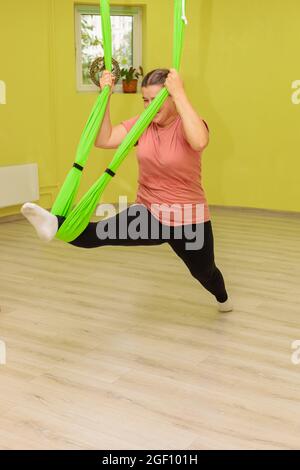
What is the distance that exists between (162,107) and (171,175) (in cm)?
30

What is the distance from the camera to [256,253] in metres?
4.36

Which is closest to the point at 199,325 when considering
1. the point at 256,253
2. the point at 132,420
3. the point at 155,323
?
the point at 155,323

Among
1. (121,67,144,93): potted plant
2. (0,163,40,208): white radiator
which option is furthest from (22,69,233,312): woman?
(121,67,144,93): potted plant

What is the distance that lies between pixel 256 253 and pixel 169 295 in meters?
1.22

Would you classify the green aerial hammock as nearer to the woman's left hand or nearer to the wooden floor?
the woman's left hand

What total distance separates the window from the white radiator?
3.61 ft

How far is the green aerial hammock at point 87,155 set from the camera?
2.34 meters

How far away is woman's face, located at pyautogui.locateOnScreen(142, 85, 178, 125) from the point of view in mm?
2537

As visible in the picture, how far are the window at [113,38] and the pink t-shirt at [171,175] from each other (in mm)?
3536

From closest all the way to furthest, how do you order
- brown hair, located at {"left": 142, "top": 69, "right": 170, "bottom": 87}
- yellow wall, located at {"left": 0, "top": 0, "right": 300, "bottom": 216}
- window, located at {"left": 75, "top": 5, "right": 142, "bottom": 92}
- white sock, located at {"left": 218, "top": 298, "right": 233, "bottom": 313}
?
1. brown hair, located at {"left": 142, "top": 69, "right": 170, "bottom": 87}
2. white sock, located at {"left": 218, "top": 298, "right": 233, "bottom": 313}
3. yellow wall, located at {"left": 0, "top": 0, "right": 300, "bottom": 216}
4. window, located at {"left": 75, "top": 5, "right": 142, "bottom": 92}

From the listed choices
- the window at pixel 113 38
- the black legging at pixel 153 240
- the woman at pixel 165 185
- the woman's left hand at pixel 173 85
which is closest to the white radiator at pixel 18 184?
the window at pixel 113 38

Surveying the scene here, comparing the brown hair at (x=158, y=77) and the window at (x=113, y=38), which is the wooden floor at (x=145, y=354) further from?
the window at (x=113, y=38)

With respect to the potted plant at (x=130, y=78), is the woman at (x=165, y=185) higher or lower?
lower

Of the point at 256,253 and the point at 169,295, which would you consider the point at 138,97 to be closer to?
the point at 256,253
